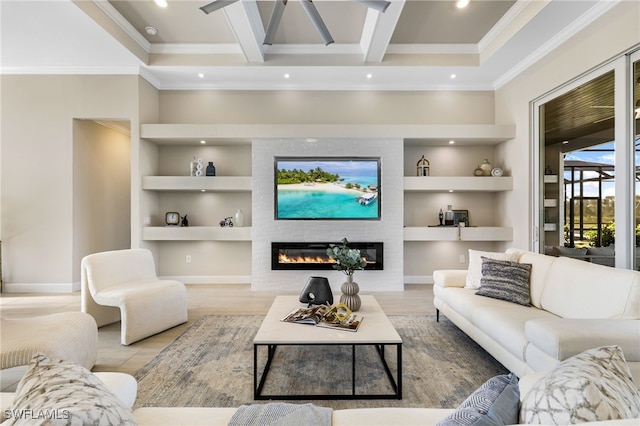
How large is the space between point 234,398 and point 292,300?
98cm

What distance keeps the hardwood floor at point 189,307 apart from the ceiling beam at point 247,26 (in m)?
3.21

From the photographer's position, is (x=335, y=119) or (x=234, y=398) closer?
(x=234, y=398)

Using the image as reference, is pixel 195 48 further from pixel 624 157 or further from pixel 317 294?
pixel 624 157

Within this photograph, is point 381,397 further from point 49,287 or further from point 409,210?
point 49,287

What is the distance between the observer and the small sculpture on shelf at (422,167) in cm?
512

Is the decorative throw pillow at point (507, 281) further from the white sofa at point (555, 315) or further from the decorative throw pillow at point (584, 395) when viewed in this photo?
the decorative throw pillow at point (584, 395)

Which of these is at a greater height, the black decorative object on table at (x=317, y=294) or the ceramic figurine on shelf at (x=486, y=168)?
the ceramic figurine on shelf at (x=486, y=168)

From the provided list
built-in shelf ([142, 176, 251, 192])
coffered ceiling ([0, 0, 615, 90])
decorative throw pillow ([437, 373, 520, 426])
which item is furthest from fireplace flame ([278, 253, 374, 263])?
decorative throw pillow ([437, 373, 520, 426])

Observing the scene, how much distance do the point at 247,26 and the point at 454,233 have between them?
388 cm

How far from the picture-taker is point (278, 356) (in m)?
2.58

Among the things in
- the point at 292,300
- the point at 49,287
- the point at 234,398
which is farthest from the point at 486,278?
the point at 49,287

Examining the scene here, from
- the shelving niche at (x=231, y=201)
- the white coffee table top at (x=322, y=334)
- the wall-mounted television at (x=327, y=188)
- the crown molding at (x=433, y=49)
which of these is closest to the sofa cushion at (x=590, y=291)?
the white coffee table top at (x=322, y=334)

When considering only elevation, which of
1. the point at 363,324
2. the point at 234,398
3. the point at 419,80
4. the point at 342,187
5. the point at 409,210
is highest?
the point at 419,80

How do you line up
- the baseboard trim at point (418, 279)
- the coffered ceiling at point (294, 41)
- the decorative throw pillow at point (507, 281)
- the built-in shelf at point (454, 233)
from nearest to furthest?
the decorative throw pillow at point (507, 281) < the coffered ceiling at point (294, 41) < the built-in shelf at point (454, 233) < the baseboard trim at point (418, 279)
